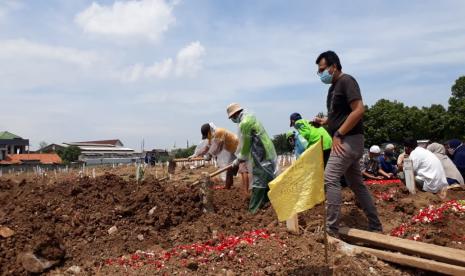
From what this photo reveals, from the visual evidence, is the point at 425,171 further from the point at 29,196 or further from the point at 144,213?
the point at 29,196

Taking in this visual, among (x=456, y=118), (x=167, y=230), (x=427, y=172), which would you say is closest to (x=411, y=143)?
(x=427, y=172)

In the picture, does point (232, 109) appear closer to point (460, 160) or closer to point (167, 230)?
point (167, 230)

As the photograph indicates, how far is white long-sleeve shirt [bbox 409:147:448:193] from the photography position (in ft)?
23.0

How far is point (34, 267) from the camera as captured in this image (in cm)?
430

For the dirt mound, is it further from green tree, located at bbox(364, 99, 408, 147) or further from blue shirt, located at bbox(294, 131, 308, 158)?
green tree, located at bbox(364, 99, 408, 147)

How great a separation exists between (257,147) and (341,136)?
2.04 m

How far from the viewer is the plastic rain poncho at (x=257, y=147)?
6105 mm

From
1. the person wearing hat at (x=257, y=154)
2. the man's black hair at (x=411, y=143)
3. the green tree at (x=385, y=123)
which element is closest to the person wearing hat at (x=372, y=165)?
the man's black hair at (x=411, y=143)

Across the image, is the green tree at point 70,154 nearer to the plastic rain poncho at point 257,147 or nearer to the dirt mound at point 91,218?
the dirt mound at point 91,218

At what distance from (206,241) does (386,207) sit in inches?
114

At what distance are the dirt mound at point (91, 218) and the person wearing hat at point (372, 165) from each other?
4976mm

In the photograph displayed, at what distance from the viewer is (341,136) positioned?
14.0 feet

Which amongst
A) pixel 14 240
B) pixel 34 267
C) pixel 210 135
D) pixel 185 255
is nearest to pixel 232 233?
pixel 185 255

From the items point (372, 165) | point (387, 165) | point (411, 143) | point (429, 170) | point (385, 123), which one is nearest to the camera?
point (429, 170)
